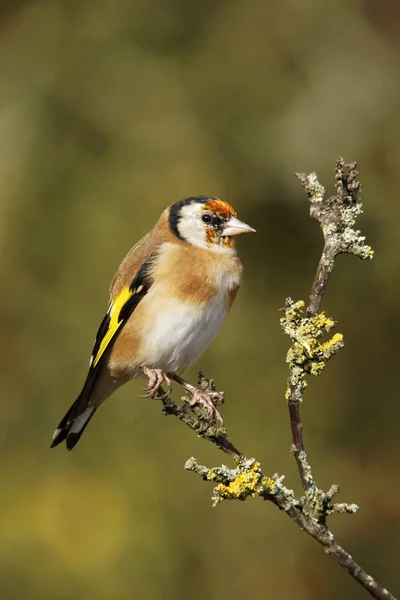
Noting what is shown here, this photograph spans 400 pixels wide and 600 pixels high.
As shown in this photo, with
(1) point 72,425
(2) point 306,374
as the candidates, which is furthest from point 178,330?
(2) point 306,374

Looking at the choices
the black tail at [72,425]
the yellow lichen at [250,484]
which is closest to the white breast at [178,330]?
the black tail at [72,425]

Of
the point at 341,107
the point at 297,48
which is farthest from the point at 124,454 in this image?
the point at 297,48

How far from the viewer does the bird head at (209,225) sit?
13.1 ft

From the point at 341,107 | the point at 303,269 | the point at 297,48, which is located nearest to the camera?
the point at 303,269

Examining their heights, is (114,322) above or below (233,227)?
below

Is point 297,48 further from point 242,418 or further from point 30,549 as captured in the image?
point 30,549

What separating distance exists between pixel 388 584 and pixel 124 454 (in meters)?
1.73

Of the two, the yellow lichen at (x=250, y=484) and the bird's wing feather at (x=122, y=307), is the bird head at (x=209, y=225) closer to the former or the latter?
the bird's wing feather at (x=122, y=307)

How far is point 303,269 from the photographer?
6.10m

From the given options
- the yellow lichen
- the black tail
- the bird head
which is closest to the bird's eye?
the bird head

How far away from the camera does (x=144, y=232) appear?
5.93 meters

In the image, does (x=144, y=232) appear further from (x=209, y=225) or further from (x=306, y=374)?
(x=306, y=374)

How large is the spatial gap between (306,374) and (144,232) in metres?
3.63

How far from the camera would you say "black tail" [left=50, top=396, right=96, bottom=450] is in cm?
417
